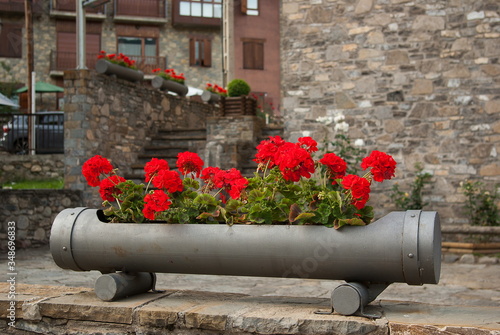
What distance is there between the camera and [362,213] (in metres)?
2.81

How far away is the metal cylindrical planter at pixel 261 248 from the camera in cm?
265

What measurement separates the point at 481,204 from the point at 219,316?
6.37 metres

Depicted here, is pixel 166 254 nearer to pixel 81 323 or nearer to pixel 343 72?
pixel 81 323

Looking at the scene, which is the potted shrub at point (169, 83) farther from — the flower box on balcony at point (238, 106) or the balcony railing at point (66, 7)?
the balcony railing at point (66, 7)

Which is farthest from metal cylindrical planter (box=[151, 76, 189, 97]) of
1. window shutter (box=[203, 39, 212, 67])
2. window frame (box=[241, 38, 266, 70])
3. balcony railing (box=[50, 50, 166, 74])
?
window shutter (box=[203, 39, 212, 67])

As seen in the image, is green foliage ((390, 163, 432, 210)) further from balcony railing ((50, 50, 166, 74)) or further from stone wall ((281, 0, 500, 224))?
balcony railing ((50, 50, 166, 74))

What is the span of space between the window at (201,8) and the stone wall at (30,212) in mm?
17657

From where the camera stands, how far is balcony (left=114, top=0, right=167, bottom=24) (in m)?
25.4

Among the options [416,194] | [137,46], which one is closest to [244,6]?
[137,46]

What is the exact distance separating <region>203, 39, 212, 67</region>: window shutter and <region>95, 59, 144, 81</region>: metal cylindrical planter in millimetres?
14251

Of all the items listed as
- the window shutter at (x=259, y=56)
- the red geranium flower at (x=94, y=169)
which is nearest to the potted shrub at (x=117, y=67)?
the red geranium flower at (x=94, y=169)

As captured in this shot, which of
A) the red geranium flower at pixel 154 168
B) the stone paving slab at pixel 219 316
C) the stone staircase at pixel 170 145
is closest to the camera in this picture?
the stone paving slab at pixel 219 316

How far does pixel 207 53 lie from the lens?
85.4 ft

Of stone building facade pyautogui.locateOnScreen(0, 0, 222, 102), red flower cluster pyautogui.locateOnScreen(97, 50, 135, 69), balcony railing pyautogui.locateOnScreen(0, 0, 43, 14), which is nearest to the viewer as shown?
red flower cluster pyautogui.locateOnScreen(97, 50, 135, 69)
